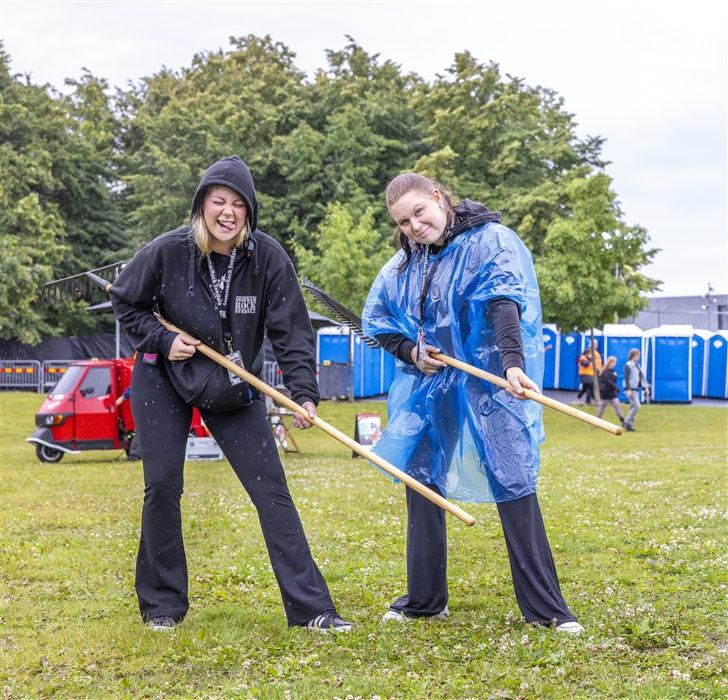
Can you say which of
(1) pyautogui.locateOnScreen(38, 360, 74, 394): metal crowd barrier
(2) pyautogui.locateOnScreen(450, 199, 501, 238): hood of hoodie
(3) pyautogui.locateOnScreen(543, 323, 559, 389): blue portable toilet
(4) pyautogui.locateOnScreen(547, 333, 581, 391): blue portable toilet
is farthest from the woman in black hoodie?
(4) pyautogui.locateOnScreen(547, 333, 581, 391): blue portable toilet

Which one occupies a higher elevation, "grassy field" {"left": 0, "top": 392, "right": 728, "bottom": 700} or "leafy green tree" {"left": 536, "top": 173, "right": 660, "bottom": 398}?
"leafy green tree" {"left": 536, "top": 173, "right": 660, "bottom": 398}

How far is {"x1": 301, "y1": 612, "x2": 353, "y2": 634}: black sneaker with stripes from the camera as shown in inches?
163

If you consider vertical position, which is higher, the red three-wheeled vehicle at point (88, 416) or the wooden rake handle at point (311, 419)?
the wooden rake handle at point (311, 419)

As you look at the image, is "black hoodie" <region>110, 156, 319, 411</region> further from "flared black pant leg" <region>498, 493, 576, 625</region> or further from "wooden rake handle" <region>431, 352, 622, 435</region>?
"flared black pant leg" <region>498, 493, 576, 625</region>

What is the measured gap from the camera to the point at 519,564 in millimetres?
4156

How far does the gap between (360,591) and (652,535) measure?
101 inches

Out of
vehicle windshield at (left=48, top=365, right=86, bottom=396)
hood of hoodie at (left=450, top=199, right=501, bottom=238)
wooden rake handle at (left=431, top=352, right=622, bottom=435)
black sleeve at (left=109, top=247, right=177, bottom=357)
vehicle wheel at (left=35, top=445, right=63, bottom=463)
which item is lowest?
vehicle wheel at (left=35, top=445, right=63, bottom=463)

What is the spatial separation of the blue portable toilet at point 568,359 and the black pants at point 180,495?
91.2ft

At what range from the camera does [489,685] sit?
3.41 m

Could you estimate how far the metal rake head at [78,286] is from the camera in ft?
19.0

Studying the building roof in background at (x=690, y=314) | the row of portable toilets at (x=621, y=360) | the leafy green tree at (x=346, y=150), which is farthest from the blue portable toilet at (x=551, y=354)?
the building roof in background at (x=690, y=314)

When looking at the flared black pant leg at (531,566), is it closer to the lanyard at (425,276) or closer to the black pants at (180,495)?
the black pants at (180,495)

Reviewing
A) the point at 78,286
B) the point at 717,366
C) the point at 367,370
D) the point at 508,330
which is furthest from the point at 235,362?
the point at 717,366

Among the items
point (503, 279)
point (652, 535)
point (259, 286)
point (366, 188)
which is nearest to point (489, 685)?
point (503, 279)
